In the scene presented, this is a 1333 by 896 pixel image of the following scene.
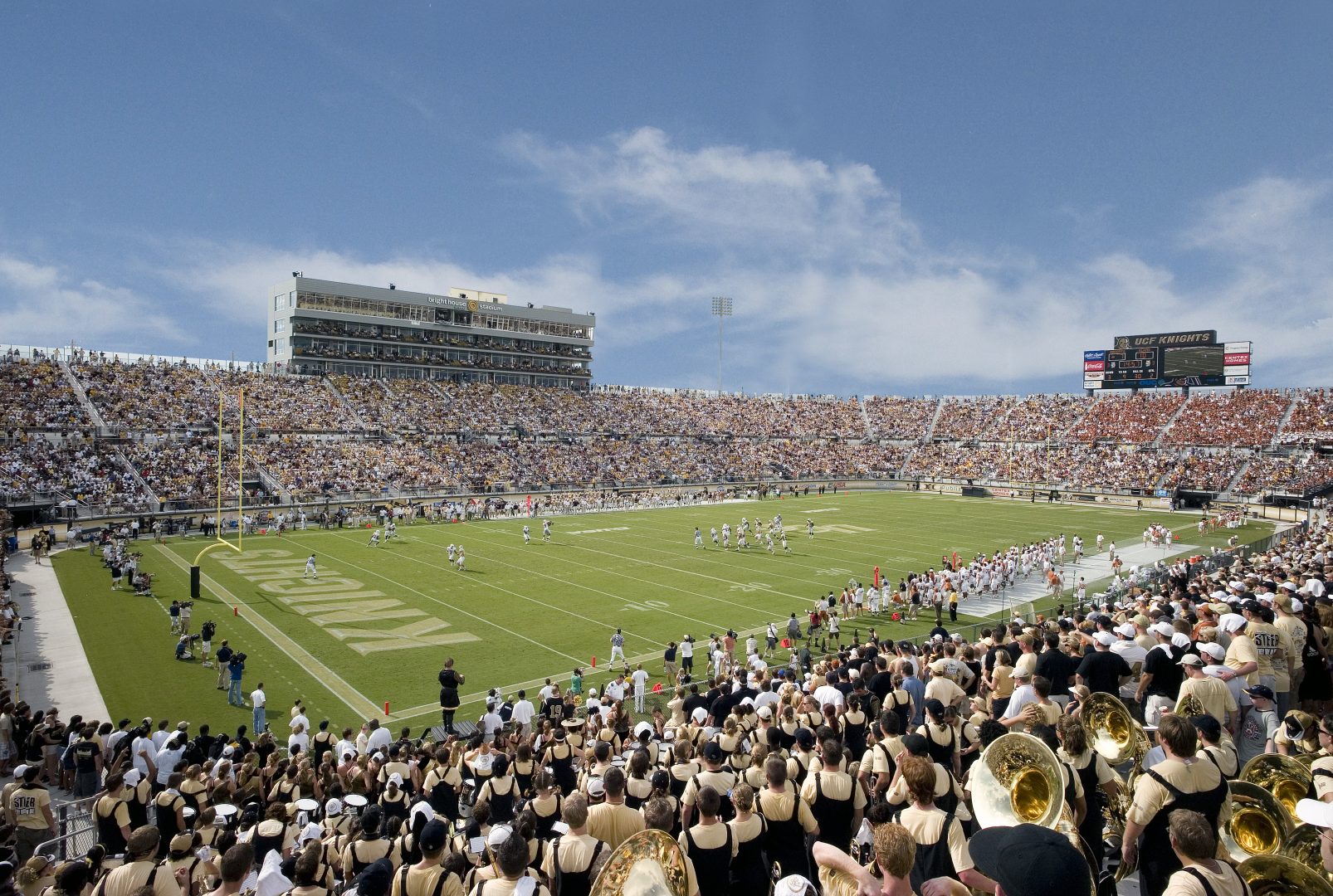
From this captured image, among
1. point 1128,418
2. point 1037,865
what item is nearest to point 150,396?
point 1037,865

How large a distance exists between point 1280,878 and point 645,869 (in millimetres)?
2939

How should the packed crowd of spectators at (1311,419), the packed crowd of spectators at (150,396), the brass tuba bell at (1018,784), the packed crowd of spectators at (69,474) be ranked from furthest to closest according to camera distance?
the packed crowd of spectators at (1311,419)
the packed crowd of spectators at (150,396)
the packed crowd of spectators at (69,474)
the brass tuba bell at (1018,784)

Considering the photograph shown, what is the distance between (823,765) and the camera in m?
5.35

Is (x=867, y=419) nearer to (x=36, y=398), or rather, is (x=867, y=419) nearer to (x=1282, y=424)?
(x=1282, y=424)

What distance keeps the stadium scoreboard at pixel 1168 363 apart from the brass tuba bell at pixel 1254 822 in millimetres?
77819

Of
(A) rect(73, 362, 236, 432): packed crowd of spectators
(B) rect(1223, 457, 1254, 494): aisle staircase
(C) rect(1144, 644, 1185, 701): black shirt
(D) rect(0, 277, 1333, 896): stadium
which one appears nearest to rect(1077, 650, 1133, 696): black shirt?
(C) rect(1144, 644, 1185, 701): black shirt

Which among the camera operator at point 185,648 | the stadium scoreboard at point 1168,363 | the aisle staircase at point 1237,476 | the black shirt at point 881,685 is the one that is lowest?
the camera operator at point 185,648

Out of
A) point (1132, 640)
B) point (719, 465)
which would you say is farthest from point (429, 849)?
point (719, 465)

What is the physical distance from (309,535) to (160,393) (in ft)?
69.5

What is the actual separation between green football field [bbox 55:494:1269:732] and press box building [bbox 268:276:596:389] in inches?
1437

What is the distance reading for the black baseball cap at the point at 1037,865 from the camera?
2447 millimetres

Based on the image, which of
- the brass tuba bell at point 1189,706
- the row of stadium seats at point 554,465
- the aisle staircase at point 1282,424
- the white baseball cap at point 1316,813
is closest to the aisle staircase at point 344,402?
the row of stadium seats at point 554,465

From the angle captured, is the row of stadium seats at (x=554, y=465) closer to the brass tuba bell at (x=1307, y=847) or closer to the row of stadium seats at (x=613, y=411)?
the row of stadium seats at (x=613, y=411)

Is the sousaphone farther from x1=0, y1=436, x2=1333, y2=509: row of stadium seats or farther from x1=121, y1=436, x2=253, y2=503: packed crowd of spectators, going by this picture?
x1=121, y1=436, x2=253, y2=503: packed crowd of spectators
